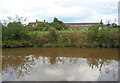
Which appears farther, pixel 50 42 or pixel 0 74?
pixel 50 42

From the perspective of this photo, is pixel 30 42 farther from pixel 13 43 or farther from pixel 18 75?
pixel 18 75

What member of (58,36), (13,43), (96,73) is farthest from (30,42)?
(96,73)

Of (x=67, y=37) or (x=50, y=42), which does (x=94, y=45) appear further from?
(x=50, y=42)

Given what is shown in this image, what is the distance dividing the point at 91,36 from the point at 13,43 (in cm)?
694

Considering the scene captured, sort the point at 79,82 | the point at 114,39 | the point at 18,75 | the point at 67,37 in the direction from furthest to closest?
the point at 67,37, the point at 114,39, the point at 18,75, the point at 79,82

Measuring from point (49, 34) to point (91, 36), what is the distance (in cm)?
381

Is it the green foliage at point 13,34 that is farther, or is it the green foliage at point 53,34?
the green foliage at point 53,34

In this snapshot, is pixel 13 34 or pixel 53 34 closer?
pixel 13 34

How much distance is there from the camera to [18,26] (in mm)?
9758

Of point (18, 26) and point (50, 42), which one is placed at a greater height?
point (18, 26)

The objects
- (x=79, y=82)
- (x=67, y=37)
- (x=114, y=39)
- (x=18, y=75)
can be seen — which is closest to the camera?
(x=79, y=82)

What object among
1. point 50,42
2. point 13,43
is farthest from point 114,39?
point 13,43

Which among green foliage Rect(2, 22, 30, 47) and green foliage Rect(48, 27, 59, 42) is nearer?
green foliage Rect(2, 22, 30, 47)

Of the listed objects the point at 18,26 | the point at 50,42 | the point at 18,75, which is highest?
the point at 18,26
